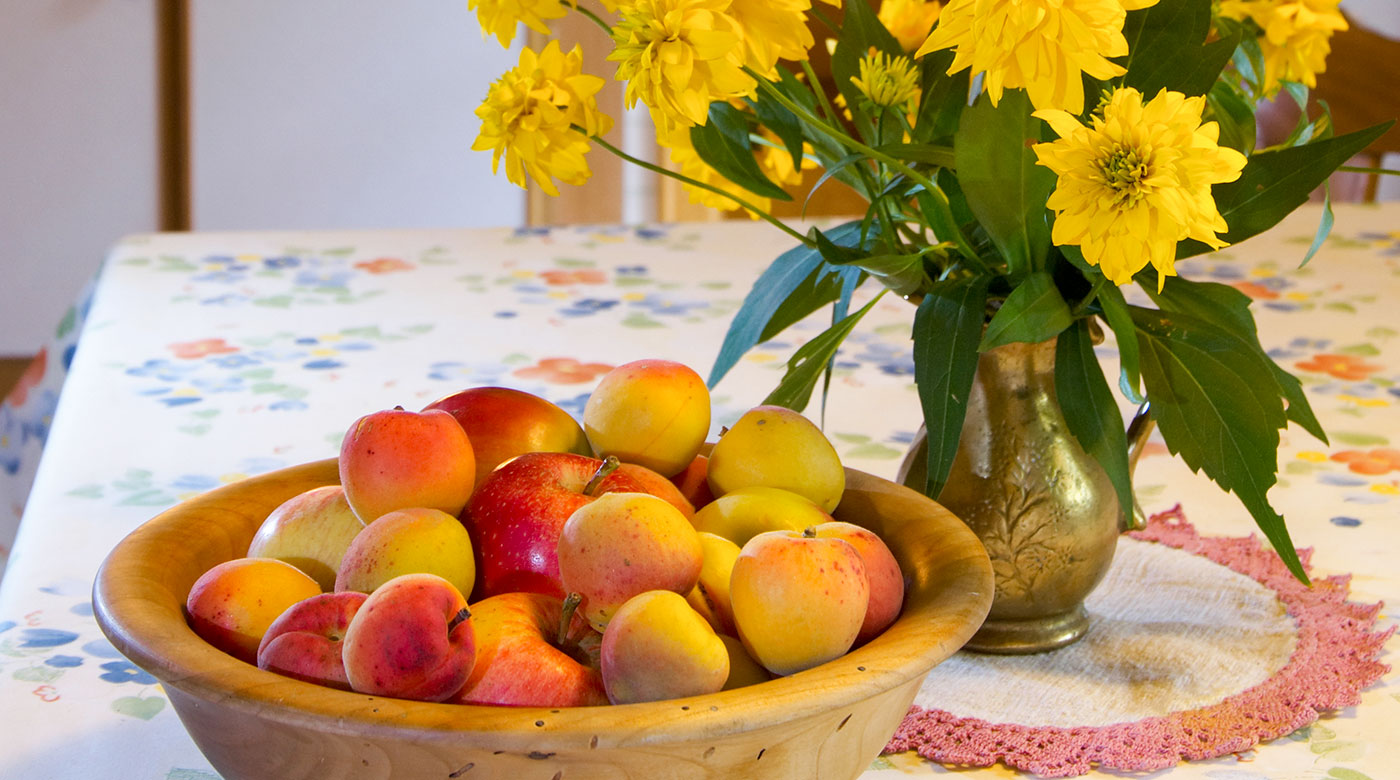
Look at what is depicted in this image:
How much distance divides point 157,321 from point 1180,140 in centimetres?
96

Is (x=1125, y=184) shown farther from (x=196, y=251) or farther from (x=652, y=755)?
(x=196, y=251)

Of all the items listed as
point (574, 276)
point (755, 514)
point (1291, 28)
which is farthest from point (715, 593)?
point (574, 276)

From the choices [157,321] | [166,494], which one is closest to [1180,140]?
[166,494]

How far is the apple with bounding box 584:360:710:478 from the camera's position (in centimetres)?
52

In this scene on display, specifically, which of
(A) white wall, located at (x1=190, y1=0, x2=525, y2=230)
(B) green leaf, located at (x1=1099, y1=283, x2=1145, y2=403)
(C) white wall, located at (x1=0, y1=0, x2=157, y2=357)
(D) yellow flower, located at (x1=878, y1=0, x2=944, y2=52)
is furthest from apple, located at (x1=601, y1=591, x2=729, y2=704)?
(C) white wall, located at (x1=0, y1=0, x2=157, y2=357)

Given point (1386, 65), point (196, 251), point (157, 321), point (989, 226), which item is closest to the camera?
point (989, 226)

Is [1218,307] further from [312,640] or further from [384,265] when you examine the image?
[384,265]

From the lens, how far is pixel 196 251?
1.42 m

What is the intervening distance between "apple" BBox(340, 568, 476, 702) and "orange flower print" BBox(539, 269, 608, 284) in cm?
93

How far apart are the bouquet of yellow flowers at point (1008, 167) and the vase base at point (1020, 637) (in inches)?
3.1

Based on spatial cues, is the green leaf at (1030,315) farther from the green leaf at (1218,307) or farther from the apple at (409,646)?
the apple at (409,646)

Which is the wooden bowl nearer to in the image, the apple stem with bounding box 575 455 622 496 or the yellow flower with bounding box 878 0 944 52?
the apple stem with bounding box 575 455 622 496

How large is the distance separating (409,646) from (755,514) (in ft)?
0.51

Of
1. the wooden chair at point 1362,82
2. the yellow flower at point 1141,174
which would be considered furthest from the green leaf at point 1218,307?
the wooden chair at point 1362,82
